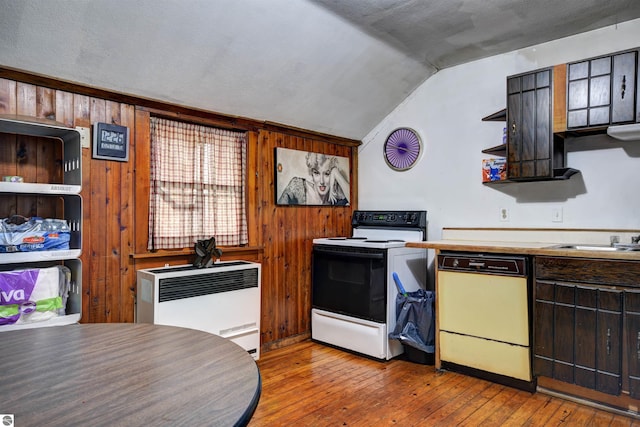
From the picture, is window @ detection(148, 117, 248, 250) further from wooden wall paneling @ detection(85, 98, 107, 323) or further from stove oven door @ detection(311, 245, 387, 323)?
stove oven door @ detection(311, 245, 387, 323)

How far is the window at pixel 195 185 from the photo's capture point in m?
2.93

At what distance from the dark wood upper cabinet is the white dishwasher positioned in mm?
1037

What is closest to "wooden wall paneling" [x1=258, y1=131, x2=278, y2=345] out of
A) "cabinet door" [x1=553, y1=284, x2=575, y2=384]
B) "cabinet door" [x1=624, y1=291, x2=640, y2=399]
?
"cabinet door" [x1=553, y1=284, x2=575, y2=384]

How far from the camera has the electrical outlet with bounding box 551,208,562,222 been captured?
3.07m

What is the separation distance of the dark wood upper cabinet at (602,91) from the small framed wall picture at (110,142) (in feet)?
9.88

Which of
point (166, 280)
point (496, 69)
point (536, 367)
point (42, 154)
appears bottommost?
point (536, 367)

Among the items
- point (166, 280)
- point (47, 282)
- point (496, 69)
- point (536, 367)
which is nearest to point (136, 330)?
point (47, 282)

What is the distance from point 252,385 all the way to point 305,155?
3.13 metres

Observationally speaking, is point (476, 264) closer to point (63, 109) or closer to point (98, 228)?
point (98, 228)

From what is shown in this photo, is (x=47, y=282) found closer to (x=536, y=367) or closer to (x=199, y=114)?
(x=199, y=114)

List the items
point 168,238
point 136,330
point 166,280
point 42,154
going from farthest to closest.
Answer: point 168,238, point 166,280, point 42,154, point 136,330

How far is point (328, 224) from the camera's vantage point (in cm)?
415

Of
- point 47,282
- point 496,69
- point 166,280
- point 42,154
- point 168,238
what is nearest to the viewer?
point 47,282

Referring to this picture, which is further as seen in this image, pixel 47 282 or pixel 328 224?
pixel 328 224
